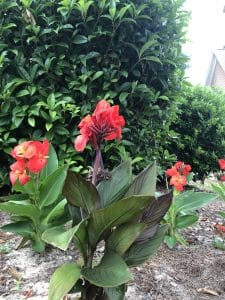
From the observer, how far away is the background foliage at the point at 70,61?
3.20 m

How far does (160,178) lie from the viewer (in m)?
4.67

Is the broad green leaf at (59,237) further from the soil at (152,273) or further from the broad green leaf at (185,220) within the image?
the broad green leaf at (185,220)

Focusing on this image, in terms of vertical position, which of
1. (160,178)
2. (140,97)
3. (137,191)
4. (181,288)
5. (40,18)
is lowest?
(160,178)

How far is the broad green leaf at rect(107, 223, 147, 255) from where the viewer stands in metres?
1.64

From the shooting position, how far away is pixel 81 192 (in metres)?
1.66

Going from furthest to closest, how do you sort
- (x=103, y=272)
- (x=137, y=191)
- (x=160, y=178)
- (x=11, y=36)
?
1. (x=160, y=178)
2. (x=11, y=36)
3. (x=137, y=191)
4. (x=103, y=272)

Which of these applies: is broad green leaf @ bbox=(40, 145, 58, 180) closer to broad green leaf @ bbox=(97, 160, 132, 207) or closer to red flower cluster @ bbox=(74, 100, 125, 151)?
broad green leaf @ bbox=(97, 160, 132, 207)

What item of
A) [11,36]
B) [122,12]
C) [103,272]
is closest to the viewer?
[103,272]

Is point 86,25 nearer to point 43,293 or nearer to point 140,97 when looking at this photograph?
point 140,97

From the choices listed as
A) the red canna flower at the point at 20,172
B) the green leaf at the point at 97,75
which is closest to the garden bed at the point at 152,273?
the red canna flower at the point at 20,172

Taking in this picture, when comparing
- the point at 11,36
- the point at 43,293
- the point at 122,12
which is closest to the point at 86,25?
the point at 122,12

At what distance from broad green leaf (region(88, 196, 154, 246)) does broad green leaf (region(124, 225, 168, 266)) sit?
0.62ft

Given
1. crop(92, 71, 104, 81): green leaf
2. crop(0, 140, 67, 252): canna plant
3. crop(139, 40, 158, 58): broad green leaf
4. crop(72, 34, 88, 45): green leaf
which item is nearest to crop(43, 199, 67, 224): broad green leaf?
crop(0, 140, 67, 252): canna plant

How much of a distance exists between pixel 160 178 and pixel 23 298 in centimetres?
288
